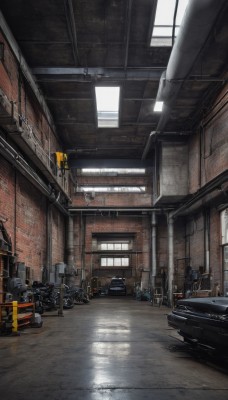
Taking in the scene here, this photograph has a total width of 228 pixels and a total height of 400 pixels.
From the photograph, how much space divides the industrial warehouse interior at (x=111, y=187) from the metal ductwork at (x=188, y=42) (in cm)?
4

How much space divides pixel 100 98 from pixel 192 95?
11.1 feet

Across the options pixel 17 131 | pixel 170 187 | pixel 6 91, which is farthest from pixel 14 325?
pixel 170 187

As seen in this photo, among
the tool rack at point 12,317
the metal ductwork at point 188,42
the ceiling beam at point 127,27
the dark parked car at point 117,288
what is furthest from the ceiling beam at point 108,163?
the tool rack at point 12,317

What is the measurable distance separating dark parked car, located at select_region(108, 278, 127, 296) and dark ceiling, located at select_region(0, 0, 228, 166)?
13.3 m

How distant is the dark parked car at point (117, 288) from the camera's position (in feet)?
94.8

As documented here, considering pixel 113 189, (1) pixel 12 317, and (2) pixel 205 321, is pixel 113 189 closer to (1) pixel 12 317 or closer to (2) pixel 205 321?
(1) pixel 12 317

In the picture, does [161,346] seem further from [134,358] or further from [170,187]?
[170,187]

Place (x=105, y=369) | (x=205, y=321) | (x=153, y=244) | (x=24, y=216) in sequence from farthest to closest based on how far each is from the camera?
(x=153, y=244)
(x=24, y=216)
(x=205, y=321)
(x=105, y=369)

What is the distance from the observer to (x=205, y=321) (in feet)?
19.6

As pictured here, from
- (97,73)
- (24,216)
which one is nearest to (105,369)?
(24,216)

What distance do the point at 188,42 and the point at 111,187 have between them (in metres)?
16.2

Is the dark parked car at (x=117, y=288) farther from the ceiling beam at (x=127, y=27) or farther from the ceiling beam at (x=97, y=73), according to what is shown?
the ceiling beam at (x=127, y=27)

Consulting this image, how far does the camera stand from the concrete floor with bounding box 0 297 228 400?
4.61 m

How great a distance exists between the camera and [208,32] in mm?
Result: 9805
